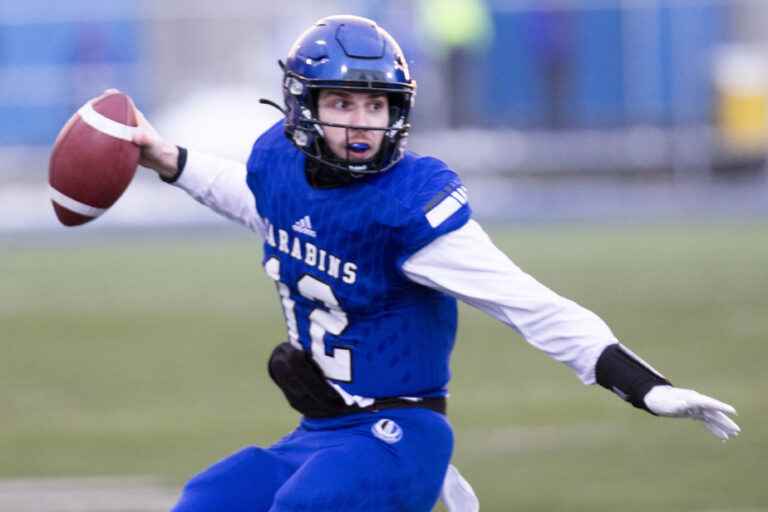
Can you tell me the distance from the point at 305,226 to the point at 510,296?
23.1 inches

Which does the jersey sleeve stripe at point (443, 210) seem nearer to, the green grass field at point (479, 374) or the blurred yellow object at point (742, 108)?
the green grass field at point (479, 374)

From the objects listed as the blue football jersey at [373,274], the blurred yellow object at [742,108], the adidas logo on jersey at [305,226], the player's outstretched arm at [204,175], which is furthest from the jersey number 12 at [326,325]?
the blurred yellow object at [742,108]

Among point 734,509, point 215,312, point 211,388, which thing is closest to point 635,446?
point 734,509

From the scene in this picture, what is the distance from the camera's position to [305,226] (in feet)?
14.1

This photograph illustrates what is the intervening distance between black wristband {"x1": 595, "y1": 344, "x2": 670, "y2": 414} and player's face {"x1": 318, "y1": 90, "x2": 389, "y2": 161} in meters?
0.78

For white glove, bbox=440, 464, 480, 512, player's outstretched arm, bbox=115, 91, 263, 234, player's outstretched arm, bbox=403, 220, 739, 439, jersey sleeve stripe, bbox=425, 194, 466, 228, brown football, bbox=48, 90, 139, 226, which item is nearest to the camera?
player's outstretched arm, bbox=403, 220, 739, 439

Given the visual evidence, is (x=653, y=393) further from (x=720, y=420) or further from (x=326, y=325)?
(x=326, y=325)

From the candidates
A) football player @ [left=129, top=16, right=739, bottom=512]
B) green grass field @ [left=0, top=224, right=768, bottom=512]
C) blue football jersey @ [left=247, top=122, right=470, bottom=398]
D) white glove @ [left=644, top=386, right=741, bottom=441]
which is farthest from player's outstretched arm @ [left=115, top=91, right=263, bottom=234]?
green grass field @ [left=0, top=224, right=768, bottom=512]

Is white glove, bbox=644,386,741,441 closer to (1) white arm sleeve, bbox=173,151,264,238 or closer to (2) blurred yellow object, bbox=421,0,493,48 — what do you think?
(1) white arm sleeve, bbox=173,151,264,238

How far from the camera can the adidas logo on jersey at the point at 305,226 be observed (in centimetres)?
427

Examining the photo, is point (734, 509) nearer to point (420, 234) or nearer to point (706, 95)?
point (420, 234)

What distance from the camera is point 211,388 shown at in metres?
8.43

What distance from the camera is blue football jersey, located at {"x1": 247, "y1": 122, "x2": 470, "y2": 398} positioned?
4133mm

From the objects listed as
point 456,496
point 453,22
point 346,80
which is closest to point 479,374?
point 456,496
